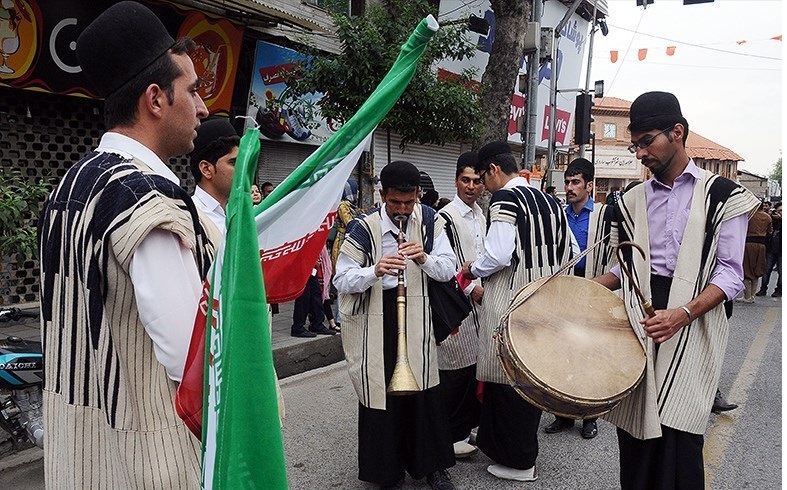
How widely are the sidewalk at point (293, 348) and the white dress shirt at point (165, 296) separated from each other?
477cm

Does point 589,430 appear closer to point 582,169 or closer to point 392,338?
point 392,338

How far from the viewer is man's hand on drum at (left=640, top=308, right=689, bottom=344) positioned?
2.41 meters

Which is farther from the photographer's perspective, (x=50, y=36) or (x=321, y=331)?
(x=321, y=331)

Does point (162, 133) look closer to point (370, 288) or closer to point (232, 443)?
point (232, 443)

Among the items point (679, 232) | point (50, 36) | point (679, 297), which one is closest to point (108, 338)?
point (679, 297)

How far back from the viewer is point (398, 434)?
3.52 metres

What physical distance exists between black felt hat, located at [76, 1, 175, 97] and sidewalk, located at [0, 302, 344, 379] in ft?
15.6

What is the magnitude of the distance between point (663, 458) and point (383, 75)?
5615 mm

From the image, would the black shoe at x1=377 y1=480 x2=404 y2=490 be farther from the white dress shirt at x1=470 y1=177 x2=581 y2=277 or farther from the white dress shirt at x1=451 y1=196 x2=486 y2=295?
the white dress shirt at x1=451 y1=196 x2=486 y2=295

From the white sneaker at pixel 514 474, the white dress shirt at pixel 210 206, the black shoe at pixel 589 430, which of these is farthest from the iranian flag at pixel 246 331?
the black shoe at pixel 589 430

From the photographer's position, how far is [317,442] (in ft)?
14.0

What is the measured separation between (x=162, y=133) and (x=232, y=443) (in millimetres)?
757

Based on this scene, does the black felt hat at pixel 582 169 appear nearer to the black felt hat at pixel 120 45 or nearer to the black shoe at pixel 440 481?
the black shoe at pixel 440 481

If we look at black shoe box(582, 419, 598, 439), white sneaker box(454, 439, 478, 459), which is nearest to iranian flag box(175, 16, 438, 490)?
white sneaker box(454, 439, 478, 459)
